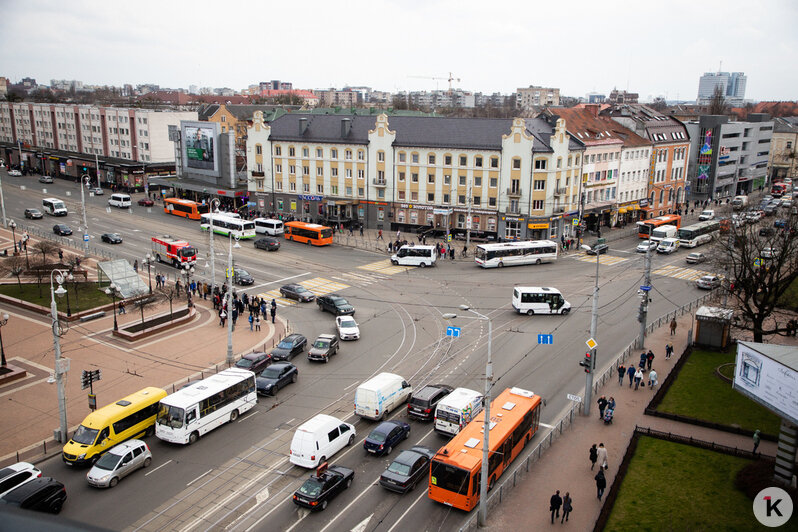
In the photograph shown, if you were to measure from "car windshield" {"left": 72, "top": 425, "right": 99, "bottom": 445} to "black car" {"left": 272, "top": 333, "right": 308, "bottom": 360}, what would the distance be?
40.2ft

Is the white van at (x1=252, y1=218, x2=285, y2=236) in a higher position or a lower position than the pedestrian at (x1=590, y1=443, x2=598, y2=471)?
higher

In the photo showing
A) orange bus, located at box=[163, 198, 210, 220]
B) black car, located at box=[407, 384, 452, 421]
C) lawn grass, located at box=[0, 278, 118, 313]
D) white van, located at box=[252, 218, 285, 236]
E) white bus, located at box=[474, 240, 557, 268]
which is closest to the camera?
black car, located at box=[407, 384, 452, 421]

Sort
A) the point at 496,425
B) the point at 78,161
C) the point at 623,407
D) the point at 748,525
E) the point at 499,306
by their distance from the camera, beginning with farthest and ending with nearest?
the point at 78,161 → the point at 499,306 → the point at 623,407 → the point at 496,425 → the point at 748,525

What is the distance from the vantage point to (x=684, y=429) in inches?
1190

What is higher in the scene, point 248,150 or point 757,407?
point 248,150

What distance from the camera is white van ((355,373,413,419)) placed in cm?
2994

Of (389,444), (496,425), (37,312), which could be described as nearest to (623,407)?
(496,425)

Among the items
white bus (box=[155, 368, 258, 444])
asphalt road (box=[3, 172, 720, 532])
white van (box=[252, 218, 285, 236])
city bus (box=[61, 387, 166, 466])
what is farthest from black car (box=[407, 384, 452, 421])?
white van (box=[252, 218, 285, 236])

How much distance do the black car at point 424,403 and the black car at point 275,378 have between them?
7582mm

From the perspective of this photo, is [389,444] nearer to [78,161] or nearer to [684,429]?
[684,429]

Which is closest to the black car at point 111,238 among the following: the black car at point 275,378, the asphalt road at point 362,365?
the asphalt road at point 362,365

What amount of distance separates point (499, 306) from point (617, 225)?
43.1 m

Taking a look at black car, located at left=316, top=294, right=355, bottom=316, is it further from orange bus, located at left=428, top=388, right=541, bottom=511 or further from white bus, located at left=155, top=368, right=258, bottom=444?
orange bus, located at left=428, top=388, right=541, bottom=511

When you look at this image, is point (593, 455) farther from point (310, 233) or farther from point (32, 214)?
point (32, 214)
